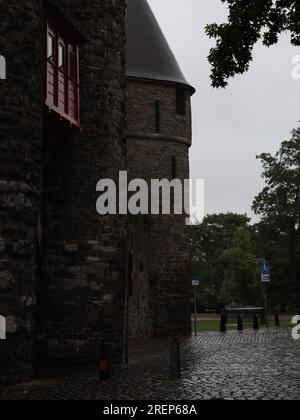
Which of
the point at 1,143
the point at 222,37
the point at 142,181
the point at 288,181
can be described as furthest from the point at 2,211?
the point at 288,181

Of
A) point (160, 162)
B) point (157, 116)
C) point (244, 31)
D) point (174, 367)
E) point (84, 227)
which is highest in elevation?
point (157, 116)

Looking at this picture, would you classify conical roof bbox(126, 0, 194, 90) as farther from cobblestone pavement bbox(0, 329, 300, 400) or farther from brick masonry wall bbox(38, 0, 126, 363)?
cobblestone pavement bbox(0, 329, 300, 400)

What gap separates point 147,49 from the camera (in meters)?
30.9

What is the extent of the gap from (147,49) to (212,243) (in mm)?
47824

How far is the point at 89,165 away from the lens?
55.1 feet

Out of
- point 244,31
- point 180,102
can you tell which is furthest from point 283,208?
point 244,31

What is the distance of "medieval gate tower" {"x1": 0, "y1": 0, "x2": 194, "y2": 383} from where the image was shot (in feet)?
41.9

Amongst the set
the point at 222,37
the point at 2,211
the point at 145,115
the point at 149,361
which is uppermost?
the point at 145,115

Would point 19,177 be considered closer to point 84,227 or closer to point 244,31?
point 84,227

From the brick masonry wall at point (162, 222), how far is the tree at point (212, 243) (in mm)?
42144

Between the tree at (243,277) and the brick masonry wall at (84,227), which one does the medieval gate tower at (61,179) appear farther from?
the tree at (243,277)

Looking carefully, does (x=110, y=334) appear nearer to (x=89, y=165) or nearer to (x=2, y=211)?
(x=89, y=165)
